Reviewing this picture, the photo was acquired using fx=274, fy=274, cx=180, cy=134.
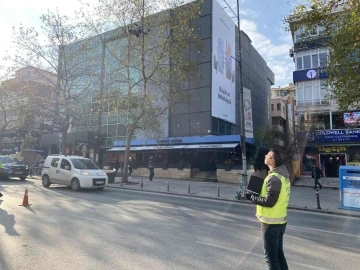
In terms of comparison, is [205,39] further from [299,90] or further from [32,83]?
[32,83]

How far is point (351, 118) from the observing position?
81.7 ft

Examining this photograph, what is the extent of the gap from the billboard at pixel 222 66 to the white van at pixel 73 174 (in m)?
15.0

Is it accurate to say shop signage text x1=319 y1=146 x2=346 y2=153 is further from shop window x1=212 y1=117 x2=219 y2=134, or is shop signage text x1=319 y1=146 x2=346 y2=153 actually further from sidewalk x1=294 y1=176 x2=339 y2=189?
shop window x1=212 y1=117 x2=219 y2=134

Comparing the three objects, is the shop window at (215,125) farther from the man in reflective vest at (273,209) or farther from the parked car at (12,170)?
the man in reflective vest at (273,209)

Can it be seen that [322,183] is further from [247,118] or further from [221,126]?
[247,118]

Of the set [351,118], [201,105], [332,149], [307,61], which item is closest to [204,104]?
[201,105]

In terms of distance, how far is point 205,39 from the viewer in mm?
27578

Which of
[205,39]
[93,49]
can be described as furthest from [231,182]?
[93,49]

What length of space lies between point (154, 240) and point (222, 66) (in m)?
26.2

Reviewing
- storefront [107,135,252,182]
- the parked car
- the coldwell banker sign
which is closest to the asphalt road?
the parked car

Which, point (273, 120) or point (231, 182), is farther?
point (273, 120)

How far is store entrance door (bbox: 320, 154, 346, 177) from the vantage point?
2533cm

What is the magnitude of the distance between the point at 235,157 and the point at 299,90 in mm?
9933

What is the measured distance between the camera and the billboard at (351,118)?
24.5 m
